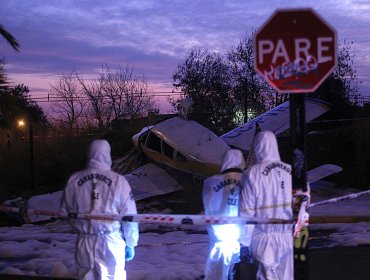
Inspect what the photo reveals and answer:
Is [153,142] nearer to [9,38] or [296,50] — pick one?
[9,38]

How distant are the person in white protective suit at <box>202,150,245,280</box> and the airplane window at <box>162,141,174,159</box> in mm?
12245

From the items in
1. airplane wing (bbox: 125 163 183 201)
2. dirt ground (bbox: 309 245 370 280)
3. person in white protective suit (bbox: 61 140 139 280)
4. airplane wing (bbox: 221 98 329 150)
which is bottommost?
dirt ground (bbox: 309 245 370 280)

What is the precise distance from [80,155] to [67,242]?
15.5m

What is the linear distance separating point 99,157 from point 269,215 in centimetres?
174

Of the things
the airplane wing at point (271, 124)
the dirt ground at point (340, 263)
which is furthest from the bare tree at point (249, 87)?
the dirt ground at point (340, 263)

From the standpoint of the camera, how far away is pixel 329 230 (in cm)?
1220

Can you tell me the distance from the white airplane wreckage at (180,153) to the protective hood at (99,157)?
11088mm

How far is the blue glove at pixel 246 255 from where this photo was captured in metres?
5.52

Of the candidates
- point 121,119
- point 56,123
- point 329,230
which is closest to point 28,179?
point 56,123

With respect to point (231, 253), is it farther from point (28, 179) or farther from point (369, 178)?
point (28, 179)

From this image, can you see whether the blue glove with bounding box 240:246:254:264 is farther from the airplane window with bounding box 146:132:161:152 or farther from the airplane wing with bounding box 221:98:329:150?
the airplane window with bounding box 146:132:161:152

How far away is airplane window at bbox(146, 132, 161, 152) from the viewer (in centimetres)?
1930

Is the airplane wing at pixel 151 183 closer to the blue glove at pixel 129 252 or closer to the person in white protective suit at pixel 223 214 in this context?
the person in white protective suit at pixel 223 214

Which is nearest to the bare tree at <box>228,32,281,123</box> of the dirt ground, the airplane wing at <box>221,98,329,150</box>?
the airplane wing at <box>221,98,329,150</box>
